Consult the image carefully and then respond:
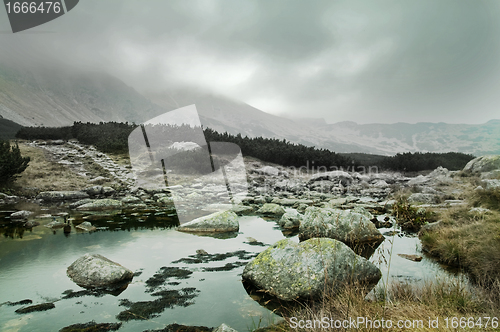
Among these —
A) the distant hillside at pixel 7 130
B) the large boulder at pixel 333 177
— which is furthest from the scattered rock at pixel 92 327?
the distant hillside at pixel 7 130

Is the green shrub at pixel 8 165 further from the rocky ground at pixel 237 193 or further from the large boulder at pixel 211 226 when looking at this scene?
the large boulder at pixel 211 226

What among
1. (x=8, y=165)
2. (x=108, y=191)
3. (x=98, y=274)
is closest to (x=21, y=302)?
(x=98, y=274)

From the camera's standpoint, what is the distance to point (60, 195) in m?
11.8

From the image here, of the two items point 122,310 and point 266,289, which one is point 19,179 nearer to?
point 122,310

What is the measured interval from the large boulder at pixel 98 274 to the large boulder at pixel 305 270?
6.59 feet

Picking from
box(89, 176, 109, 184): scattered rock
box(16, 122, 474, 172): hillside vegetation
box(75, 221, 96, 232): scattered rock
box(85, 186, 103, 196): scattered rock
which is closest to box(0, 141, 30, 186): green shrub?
box(85, 186, 103, 196): scattered rock

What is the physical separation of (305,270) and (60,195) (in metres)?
12.6

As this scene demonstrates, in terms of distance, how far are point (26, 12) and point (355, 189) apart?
22151mm

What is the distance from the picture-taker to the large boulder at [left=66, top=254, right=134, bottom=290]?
156 inches

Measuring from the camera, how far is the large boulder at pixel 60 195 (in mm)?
11494

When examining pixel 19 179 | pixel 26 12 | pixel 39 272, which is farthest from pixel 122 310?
pixel 26 12

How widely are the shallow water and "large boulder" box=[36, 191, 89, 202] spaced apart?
567 cm

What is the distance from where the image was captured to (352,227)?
6176 mm

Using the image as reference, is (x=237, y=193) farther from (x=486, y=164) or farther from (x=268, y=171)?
(x=486, y=164)
